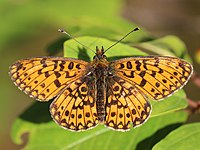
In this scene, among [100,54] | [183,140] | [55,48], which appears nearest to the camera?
[183,140]

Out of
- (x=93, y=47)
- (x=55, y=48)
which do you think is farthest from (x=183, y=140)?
(x=55, y=48)

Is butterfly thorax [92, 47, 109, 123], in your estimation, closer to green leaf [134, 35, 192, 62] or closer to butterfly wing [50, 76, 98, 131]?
butterfly wing [50, 76, 98, 131]

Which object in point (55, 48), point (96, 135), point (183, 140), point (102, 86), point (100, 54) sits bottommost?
point (96, 135)

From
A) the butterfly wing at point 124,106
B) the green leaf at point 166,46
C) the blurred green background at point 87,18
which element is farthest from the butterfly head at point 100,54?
the blurred green background at point 87,18

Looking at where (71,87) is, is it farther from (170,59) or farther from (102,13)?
Result: (102,13)

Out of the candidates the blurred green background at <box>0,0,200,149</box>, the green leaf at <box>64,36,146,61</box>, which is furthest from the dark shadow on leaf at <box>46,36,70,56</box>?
the green leaf at <box>64,36,146,61</box>

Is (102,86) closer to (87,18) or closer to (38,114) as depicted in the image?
(38,114)
